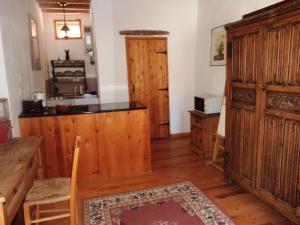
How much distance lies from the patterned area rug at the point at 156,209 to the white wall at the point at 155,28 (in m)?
2.18

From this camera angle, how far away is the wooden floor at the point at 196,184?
7.75 ft

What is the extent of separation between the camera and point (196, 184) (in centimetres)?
300

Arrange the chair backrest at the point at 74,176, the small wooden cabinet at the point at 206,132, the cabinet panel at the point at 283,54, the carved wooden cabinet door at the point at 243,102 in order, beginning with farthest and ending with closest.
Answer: the small wooden cabinet at the point at 206,132 → the carved wooden cabinet door at the point at 243,102 → the cabinet panel at the point at 283,54 → the chair backrest at the point at 74,176

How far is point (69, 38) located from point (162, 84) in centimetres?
318

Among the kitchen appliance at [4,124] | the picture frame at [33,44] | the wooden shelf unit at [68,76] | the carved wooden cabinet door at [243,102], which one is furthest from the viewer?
the wooden shelf unit at [68,76]

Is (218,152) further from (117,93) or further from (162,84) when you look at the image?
(117,93)

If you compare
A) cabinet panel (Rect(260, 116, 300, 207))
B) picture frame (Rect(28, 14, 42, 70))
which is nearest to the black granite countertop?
picture frame (Rect(28, 14, 42, 70))

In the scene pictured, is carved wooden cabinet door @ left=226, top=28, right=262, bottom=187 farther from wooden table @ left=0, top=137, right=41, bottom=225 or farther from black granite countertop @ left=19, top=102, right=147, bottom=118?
wooden table @ left=0, top=137, right=41, bottom=225

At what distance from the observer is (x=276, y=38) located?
2.06m

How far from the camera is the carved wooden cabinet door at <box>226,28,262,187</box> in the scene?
2.34 metres

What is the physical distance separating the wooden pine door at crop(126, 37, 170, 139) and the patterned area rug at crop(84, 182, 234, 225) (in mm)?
2133

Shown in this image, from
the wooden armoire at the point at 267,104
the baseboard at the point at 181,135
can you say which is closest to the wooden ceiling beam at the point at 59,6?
the baseboard at the point at 181,135

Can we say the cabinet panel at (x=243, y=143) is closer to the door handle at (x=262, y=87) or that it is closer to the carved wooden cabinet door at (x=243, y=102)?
the carved wooden cabinet door at (x=243, y=102)

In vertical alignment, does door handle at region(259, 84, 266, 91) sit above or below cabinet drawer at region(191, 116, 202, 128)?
above
